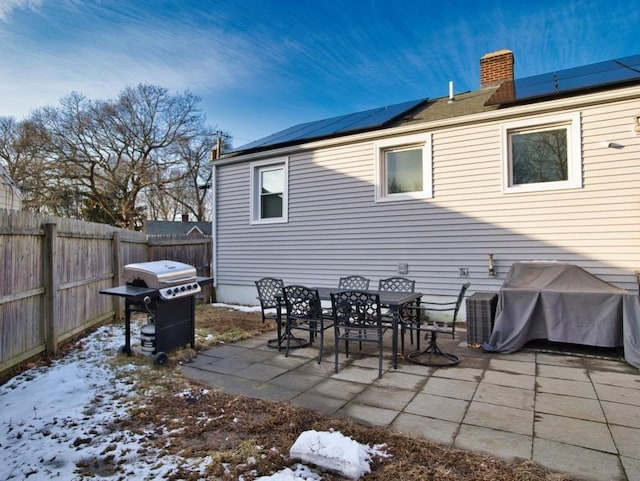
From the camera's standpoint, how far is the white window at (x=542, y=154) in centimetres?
584

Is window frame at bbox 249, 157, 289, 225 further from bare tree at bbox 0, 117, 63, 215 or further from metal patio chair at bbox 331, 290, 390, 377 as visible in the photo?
bare tree at bbox 0, 117, 63, 215

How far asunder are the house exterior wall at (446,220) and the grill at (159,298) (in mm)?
3714

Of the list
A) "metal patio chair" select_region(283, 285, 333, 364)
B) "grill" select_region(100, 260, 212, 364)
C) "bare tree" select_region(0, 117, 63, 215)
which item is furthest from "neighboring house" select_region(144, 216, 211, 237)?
"metal patio chair" select_region(283, 285, 333, 364)

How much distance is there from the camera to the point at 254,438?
271 cm

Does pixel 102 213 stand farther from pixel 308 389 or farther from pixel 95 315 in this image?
pixel 308 389

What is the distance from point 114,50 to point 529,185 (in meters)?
12.1

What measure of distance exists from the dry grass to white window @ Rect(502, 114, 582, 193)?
16.3ft

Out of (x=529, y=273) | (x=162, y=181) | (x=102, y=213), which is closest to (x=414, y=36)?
(x=529, y=273)

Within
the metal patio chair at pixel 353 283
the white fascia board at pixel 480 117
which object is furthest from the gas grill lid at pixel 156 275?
the white fascia board at pixel 480 117

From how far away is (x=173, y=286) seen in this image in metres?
4.67

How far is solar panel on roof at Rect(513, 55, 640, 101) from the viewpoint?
5638mm

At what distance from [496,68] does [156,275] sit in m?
8.55

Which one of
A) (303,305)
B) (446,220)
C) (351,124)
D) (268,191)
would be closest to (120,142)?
(268,191)

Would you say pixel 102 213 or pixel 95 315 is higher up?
pixel 102 213
